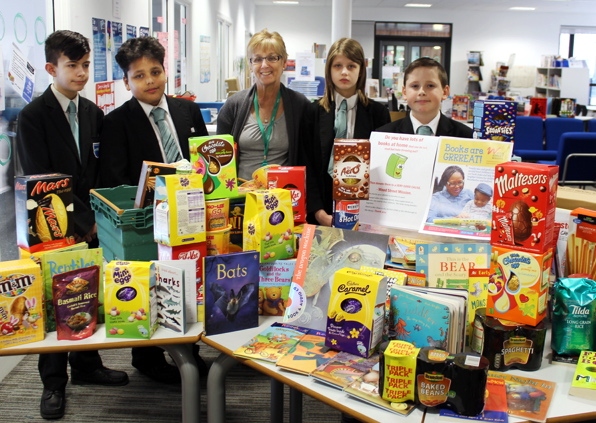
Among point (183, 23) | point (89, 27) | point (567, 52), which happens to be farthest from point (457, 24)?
point (89, 27)

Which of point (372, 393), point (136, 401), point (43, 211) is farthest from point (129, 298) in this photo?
point (136, 401)

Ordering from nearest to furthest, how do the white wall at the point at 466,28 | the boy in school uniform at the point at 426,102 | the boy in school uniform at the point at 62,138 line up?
the boy in school uniform at the point at 426,102 → the boy in school uniform at the point at 62,138 → the white wall at the point at 466,28

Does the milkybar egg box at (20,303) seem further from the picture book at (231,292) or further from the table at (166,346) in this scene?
the picture book at (231,292)

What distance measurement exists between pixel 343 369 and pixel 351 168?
77 cm

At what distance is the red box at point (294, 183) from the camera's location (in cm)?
226

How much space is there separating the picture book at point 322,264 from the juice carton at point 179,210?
1.18ft

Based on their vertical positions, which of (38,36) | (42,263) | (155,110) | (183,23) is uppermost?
(183,23)

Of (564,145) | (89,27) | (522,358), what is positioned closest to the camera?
(522,358)

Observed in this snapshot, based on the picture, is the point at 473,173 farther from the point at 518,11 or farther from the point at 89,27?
the point at 518,11

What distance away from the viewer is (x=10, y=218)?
136 inches

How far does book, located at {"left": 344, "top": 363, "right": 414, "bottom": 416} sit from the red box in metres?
0.77

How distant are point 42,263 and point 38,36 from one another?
85.5 inches

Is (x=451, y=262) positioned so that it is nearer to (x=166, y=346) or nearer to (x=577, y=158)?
(x=166, y=346)

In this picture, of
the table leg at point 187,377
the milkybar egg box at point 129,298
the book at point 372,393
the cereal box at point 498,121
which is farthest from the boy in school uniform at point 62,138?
the cereal box at point 498,121
